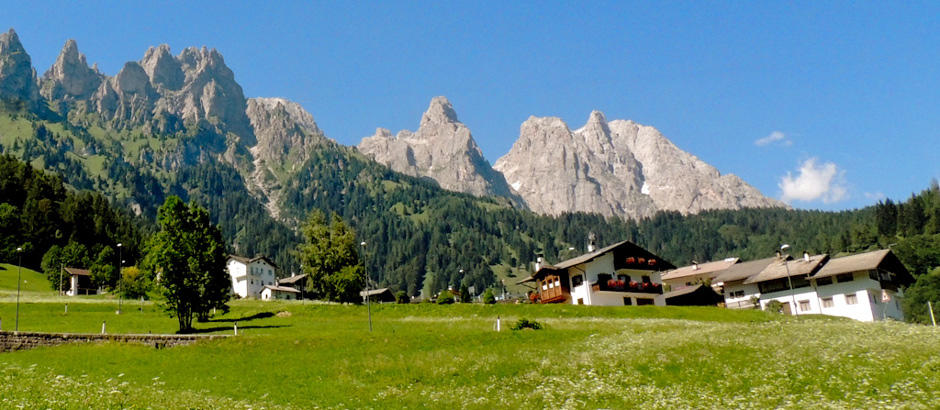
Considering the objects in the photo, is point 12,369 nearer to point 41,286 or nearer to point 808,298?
point 808,298

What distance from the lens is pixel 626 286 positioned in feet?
310

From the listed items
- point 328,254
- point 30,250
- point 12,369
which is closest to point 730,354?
point 12,369

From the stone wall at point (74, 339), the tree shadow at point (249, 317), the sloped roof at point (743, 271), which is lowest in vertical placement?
the stone wall at point (74, 339)

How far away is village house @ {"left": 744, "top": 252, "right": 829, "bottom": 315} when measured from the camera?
296 ft

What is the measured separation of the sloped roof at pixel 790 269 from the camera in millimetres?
90344

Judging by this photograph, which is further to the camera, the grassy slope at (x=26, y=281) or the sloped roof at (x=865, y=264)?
the grassy slope at (x=26, y=281)

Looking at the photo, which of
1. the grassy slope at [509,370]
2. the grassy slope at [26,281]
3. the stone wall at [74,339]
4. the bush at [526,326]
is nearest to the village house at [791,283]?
the grassy slope at [509,370]

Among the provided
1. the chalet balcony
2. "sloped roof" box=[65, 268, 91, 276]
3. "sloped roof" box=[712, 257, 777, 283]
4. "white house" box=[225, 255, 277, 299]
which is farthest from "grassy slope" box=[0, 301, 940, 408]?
"white house" box=[225, 255, 277, 299]

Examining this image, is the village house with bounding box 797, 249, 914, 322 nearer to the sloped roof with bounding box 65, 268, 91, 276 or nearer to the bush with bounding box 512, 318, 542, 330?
the bush with bounding box 512, 318, 542, 330

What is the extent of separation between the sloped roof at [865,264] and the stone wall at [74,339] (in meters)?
75.2

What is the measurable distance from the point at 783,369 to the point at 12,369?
125ft

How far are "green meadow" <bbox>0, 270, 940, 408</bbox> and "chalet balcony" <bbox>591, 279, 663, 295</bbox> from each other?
37596 mm

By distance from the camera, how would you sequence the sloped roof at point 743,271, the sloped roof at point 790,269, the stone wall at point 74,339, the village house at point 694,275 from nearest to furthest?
1. the stone wall at point 74,339
2. the sloped roof at point 790,269
3. the sloped roof at point 743,271
4. the village house at point 694,275

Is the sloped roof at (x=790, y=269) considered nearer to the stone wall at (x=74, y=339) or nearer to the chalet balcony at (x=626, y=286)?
the chalet balcony at (x=626, y=286)
